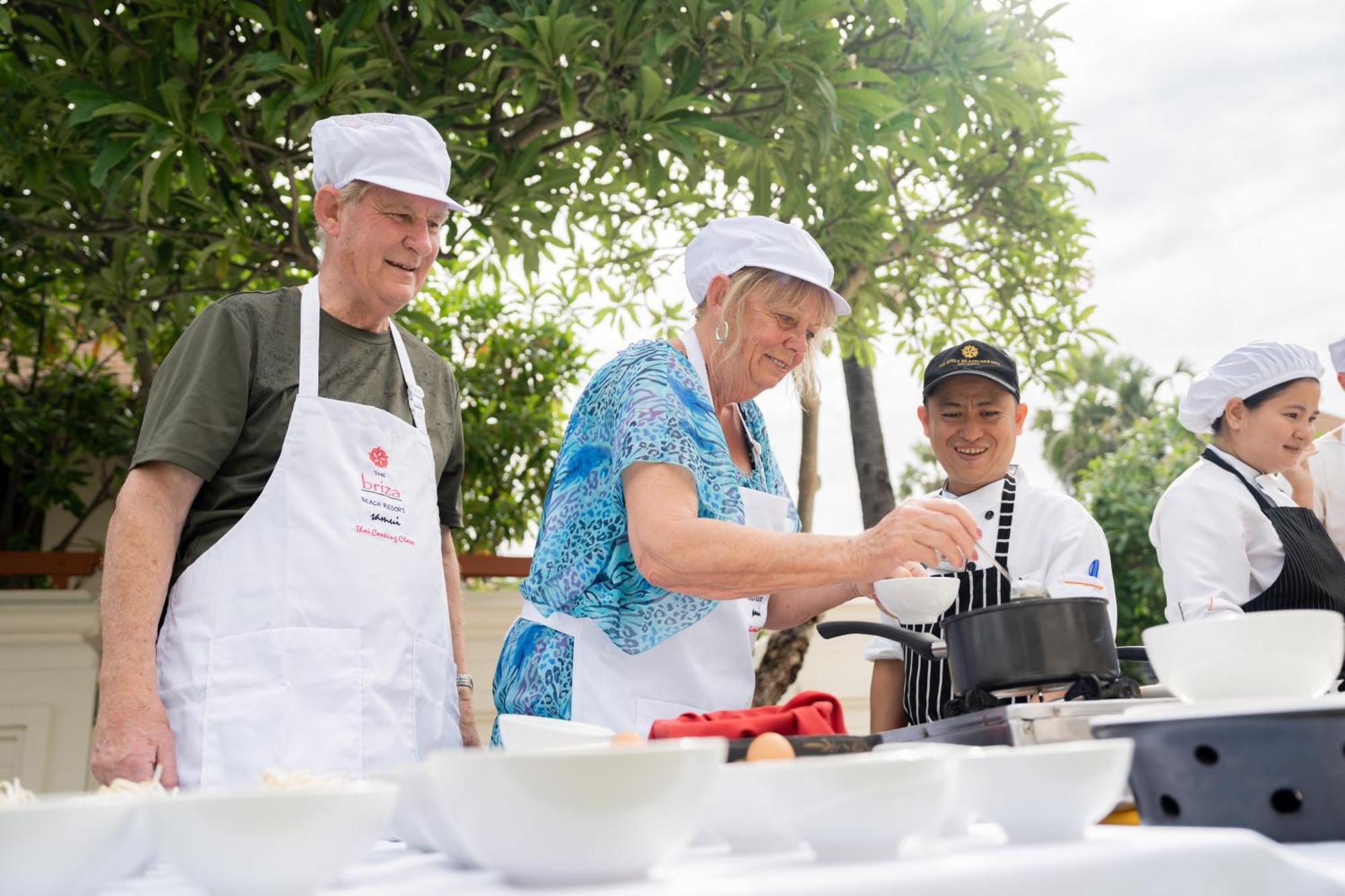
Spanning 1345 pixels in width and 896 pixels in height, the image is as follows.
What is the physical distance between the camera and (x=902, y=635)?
6.28 feet

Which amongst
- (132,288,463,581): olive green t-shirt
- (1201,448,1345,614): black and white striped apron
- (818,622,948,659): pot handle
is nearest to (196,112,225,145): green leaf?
(132,288,463,581): olive green t-shirt

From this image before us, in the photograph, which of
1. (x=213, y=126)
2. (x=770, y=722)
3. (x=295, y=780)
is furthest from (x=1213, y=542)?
(x=213, y=126)

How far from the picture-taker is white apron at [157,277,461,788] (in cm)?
202

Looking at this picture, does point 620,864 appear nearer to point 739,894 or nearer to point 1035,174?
point 739,894

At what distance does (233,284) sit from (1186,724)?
3.62 meters

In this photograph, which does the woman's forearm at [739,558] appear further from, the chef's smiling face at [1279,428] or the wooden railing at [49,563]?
the wooden railing at [49,563]

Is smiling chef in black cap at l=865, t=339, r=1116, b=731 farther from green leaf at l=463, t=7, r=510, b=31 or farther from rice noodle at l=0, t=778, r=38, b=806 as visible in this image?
rice noodle at l=0, t=778, r=38, b=806

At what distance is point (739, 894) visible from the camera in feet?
2.21

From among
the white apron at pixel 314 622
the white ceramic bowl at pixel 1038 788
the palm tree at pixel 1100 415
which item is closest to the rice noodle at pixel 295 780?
the white ceramic bowl at pixel 1038 788

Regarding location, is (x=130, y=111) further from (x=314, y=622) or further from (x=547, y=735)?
(x=547, y=735)

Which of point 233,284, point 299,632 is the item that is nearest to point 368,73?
point 233,284

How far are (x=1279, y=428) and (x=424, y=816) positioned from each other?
2926 millimetres

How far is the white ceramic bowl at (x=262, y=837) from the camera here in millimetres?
717

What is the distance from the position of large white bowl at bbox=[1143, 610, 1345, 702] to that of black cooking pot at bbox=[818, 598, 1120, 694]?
0.51 metres
